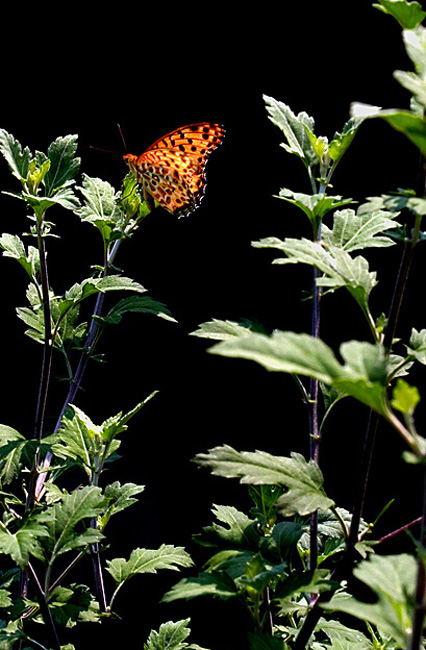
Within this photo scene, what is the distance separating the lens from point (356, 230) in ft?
4.05

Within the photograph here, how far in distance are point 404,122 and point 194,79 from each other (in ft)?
5.36

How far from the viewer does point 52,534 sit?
4.25 feet

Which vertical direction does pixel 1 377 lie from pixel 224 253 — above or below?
below

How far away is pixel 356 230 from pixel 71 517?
672mm

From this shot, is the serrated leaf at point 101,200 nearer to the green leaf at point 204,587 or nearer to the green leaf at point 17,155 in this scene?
the green leaf at point 17,155

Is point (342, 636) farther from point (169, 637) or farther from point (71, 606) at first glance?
point (71, 606)

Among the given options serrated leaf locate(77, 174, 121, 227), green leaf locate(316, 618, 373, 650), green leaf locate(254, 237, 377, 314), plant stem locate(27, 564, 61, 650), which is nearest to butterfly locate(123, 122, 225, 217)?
serrated leaf locate(77, 174, 121, 227)

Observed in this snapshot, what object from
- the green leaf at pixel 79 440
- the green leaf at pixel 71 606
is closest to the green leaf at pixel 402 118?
the green leaf at pixel 79 440

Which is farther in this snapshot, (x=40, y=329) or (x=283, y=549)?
(x=40, y=329)

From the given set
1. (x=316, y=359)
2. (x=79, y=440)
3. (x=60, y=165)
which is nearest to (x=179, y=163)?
(x=60, y=165)

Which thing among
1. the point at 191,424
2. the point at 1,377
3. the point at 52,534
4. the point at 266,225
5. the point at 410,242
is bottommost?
the point at 191,424

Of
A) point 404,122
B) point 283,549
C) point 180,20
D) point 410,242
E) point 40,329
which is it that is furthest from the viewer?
point 180,20

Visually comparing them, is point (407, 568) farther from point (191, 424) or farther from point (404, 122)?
point (191, 424)

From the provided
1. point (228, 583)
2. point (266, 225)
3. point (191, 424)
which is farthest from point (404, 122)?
point (191, 424)
